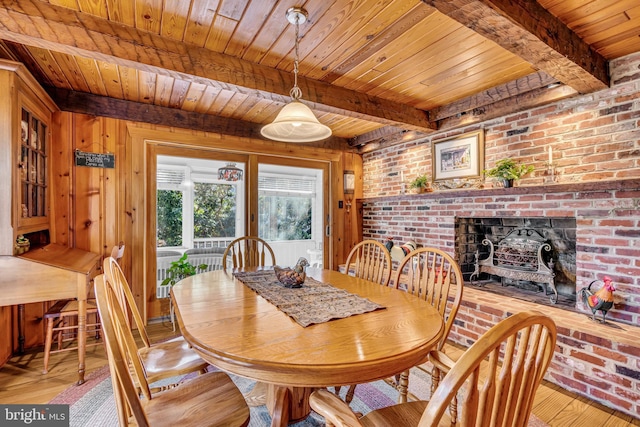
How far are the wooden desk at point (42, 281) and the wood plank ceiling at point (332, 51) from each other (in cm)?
134

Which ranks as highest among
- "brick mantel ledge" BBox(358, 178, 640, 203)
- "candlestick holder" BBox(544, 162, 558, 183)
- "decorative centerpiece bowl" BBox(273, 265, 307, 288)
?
"candlestick holder" BBox(544, 162, 558, 183)

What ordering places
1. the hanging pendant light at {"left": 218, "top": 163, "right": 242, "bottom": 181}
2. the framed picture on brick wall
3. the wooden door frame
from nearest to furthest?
the framed picture on brick wall < the wooden door frame < the hanging pendant light at {"left": 218, "top": 163, "right": 242, "bottom": 181}

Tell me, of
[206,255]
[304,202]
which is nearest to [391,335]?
[206,255]

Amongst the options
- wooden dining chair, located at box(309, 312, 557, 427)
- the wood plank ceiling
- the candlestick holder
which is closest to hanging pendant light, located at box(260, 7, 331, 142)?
the wood plank ceiling

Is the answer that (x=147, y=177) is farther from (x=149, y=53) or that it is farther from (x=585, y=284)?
(x=585, y=284)

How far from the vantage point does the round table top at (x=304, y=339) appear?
97 centimetres

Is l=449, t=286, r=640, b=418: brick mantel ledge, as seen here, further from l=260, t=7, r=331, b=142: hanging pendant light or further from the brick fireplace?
l=260, t=7, r=331, b=142: hanging pendant light

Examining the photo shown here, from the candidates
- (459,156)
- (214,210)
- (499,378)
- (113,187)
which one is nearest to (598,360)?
(499,378)

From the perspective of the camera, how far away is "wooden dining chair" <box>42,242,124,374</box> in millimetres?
2238

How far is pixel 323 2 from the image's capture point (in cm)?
161

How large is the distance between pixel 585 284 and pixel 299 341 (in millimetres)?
2329

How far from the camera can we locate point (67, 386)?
2086mm

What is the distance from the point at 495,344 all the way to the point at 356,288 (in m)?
1.25

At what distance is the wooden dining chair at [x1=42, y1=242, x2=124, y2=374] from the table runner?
139 centimetres
